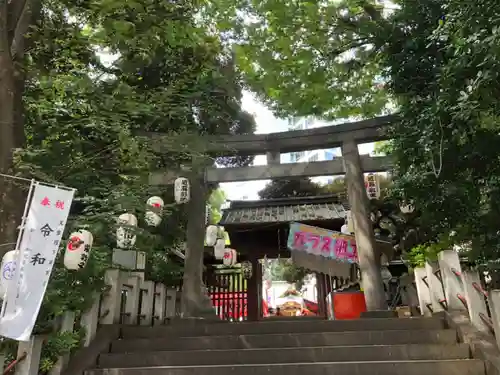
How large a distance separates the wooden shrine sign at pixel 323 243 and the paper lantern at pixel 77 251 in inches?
258

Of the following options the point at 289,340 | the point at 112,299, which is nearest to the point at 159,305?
the point at 112,299

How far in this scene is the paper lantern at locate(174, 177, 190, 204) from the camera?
9.24 meters

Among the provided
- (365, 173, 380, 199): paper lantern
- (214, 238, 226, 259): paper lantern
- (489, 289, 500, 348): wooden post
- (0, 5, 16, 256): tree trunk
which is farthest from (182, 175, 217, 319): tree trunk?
(489, 289, 500, 348): wooden post

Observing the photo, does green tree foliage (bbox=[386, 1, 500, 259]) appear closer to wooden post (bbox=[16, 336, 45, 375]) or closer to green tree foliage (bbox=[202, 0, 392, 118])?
green tree foliage (bbox=[202, 0, 392, 118])

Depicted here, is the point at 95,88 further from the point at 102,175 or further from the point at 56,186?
the point at 56,186

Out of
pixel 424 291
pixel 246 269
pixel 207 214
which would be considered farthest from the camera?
pixel 246 269

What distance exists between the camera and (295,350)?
18.2 ft

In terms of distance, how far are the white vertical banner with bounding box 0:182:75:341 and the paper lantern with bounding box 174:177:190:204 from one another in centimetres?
440

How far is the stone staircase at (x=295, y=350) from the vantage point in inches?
197

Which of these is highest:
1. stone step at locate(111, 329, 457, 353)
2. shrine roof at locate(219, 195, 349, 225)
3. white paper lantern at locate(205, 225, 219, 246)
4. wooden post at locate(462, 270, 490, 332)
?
shrine roof at locate(219, 195, 349, 225)

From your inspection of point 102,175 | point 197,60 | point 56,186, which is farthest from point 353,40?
point 56,186

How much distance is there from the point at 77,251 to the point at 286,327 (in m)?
3.48

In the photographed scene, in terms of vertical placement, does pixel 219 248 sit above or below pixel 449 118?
below

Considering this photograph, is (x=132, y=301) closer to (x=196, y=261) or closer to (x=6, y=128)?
(x=196, y=261)
